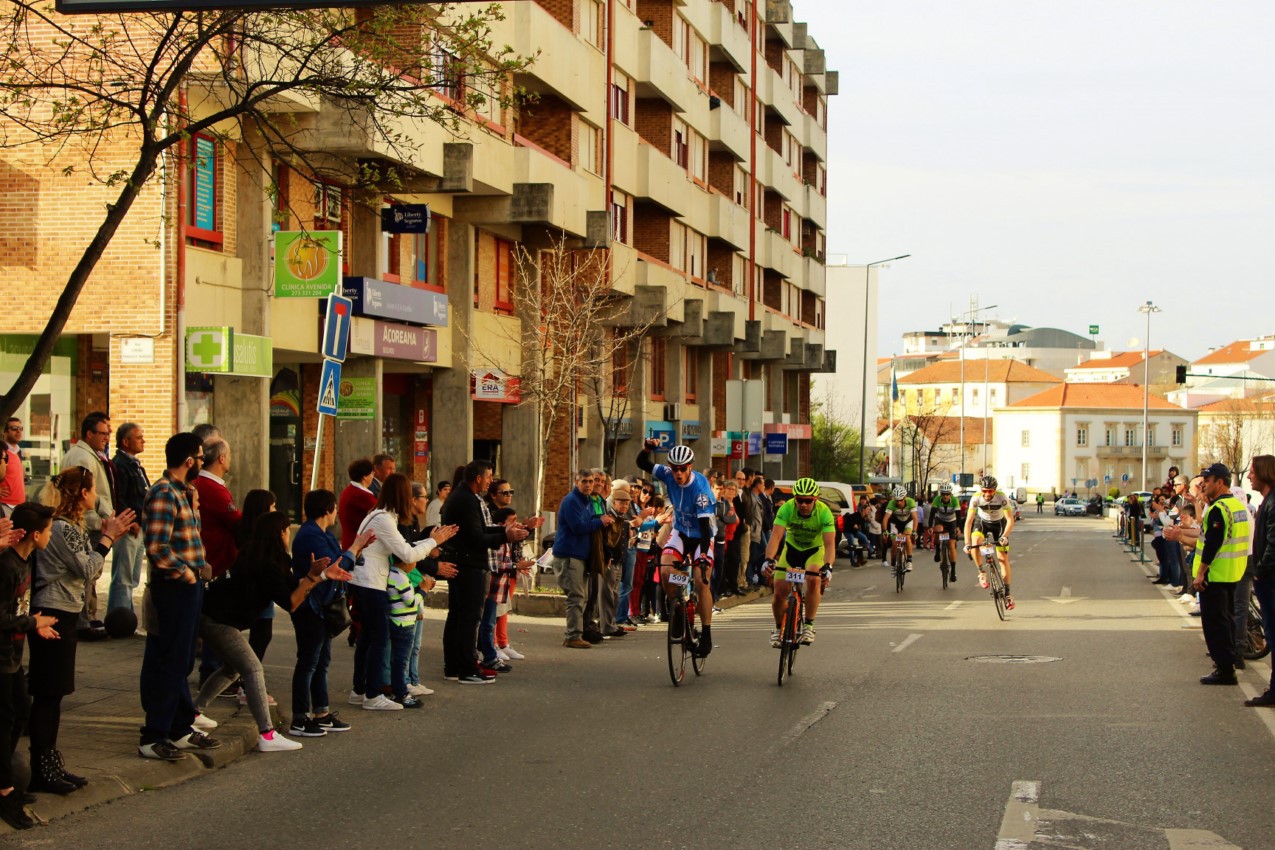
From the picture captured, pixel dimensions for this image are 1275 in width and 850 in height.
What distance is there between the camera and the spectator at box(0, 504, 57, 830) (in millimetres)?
8250

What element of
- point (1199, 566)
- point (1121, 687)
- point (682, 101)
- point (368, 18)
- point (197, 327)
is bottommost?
point (1121, 687)

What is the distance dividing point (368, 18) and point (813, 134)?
185 feet

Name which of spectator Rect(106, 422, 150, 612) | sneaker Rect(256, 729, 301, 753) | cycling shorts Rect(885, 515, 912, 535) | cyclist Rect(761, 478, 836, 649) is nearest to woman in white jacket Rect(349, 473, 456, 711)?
sneaker Rect(256, 729, 301, 753)

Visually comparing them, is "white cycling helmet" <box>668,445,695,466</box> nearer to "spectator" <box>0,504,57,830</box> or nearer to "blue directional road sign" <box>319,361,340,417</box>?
"blue directional road sign" <box>319,361,340,417</box>

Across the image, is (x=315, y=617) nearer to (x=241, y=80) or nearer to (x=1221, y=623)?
(x=241, y=80)

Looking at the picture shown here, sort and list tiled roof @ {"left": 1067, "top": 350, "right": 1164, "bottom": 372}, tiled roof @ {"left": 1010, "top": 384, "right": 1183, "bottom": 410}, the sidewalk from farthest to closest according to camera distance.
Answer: tiled roof @ {"left": 1067, "top": 350, "right": 1164, "bottom": 372} → tiled roof @ {"left": 1010, "top": 384, "right": 1183, "bottom": 410} → the sidewalk

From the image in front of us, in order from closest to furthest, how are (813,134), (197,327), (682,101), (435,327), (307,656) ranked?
(307,656), (197,327), (435,327), (682,101), (813,134)

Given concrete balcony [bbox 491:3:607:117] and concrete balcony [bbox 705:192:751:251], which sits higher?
concrete balcony [bbox 491:3:607:117]

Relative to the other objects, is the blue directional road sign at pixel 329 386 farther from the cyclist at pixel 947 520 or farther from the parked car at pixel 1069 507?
the parked car at pixel 1069 507

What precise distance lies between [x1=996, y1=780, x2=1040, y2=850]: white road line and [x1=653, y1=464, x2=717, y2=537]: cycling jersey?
5.79 meters

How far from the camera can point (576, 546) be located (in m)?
17.7

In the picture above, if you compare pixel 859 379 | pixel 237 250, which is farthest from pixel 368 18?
pixel 859 379

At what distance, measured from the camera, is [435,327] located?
30406 mm

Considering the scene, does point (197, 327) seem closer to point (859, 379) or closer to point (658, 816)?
point (658, 816)
